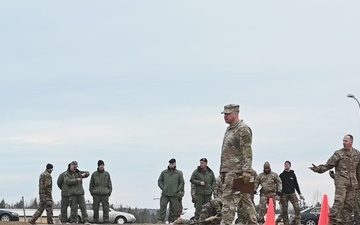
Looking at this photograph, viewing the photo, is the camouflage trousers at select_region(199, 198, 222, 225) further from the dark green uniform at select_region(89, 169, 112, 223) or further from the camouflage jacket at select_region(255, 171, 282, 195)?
the camouflage jacket at select_region(255, 171, 282, 195)

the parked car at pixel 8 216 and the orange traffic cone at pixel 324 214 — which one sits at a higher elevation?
the parked car at pixel 8 216

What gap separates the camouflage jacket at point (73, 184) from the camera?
23.7 meters

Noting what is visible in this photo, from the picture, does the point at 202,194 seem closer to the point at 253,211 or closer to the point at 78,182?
the point at 78,182

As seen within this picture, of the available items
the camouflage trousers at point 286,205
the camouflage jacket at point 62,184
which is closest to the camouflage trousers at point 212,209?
the camouflage jacket at point 62,184

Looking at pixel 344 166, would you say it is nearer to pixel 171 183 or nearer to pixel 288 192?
pixel 171 183

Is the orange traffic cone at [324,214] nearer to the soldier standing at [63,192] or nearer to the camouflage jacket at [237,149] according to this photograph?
the camouflage jacket at [237,149]

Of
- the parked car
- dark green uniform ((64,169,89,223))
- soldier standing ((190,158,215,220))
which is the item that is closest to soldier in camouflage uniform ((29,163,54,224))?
dark green uniform ((64,169,89,223))

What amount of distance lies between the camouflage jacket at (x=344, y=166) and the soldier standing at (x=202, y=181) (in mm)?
7169

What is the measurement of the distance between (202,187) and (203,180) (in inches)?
7.7

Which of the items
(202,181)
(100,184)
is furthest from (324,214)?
(100,184)

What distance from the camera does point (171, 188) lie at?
24766mm

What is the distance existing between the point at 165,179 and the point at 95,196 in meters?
1.94

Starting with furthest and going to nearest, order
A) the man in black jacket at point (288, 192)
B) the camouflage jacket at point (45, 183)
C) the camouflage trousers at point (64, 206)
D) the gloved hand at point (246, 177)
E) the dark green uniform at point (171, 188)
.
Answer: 1. the man in black jacket at point (288, 192)
2. the camouflage jacket at point (45, 183)
3. the dark green uniform at point (171, 188)
4. the camouflage trousers at point (64, 206)
5. the gloved hand at point (246, 177)

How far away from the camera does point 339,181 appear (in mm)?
18312
